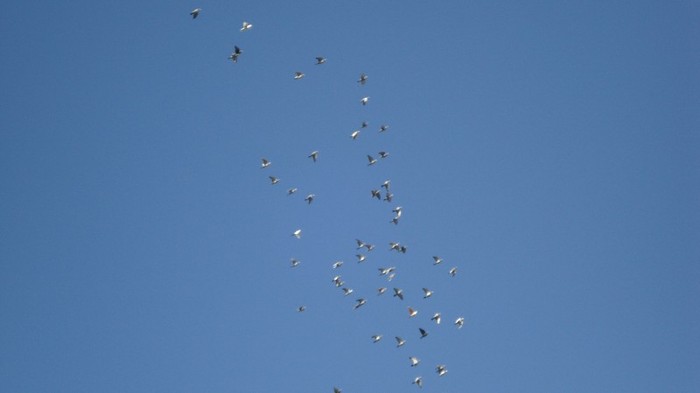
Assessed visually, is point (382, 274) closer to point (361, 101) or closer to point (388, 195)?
point (388, 195)

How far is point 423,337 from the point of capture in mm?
88812

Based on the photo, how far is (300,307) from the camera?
94625 millimetres

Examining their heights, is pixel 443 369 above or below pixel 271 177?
below

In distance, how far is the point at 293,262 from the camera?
9238 centimetres

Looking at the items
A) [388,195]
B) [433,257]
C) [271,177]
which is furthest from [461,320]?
[271,177]

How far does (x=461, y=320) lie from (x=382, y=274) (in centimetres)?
821

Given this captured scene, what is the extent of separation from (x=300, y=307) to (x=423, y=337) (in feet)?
37.2

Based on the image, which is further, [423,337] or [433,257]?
[433,257]

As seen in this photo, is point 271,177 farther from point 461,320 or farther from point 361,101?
point 461,320

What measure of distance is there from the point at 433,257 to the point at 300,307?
38.6ft

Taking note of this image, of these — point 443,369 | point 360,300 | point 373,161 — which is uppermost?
point 373,161

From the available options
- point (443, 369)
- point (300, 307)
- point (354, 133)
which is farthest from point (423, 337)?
point (354, 133)

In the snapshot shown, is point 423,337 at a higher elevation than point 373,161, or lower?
lower

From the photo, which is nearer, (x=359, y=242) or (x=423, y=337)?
(x=423, y=337)
